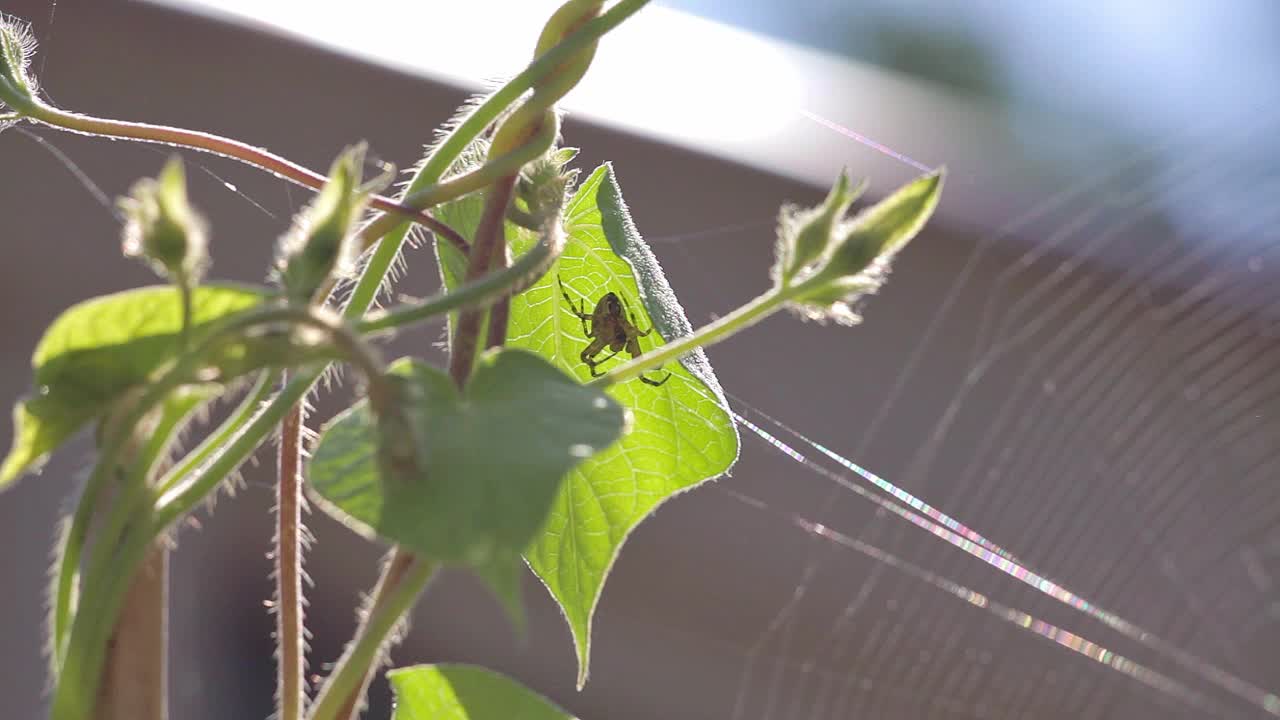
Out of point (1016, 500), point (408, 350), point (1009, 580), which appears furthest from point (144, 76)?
point (1009, 580)

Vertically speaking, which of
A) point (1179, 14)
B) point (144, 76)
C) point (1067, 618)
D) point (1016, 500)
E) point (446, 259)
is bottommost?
point (1067, 618)

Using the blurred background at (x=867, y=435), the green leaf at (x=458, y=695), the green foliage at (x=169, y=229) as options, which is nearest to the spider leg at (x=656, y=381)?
the green leaf at (x=458, y=695)

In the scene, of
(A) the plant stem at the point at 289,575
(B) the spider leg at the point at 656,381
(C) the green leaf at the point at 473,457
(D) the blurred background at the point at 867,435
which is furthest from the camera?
(D) the blurred background at the point at 867,435

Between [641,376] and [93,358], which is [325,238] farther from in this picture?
[641,376]

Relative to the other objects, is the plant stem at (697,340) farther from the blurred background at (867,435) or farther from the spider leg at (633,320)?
the blurred background at (867,435)

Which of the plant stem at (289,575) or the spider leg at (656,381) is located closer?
the plant stem at (289,575)

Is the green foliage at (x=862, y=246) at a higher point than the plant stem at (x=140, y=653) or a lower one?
higher

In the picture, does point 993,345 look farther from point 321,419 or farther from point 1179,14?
point 1179,14
